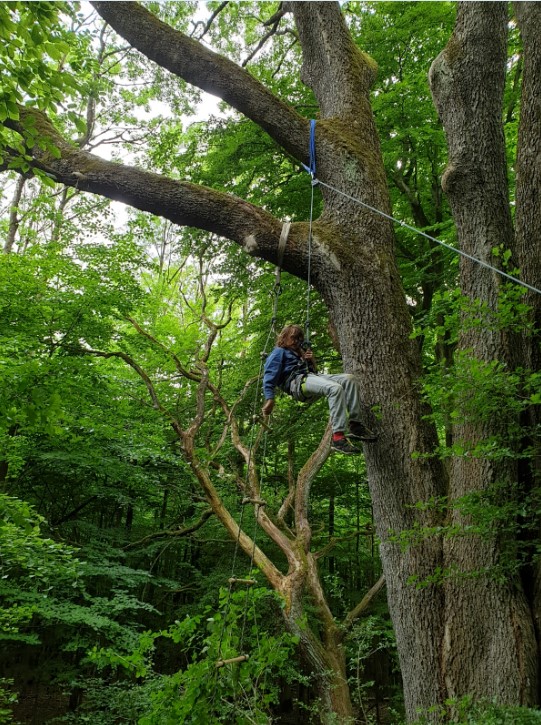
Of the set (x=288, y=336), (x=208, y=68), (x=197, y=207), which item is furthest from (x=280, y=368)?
(x=208, y=68)

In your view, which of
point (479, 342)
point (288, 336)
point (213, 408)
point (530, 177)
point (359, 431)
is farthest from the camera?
point (213, 408)

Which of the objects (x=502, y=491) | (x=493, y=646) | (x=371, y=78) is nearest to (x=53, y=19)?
(x=371, y=78)

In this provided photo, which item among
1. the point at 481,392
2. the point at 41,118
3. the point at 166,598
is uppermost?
the point at 41,118

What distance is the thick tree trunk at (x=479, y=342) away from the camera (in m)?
2.62

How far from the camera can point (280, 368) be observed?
381 cm

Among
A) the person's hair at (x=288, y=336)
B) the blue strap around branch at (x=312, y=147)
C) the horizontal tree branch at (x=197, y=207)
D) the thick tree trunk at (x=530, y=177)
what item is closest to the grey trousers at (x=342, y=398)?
the person's hair at (x=288, y=336)

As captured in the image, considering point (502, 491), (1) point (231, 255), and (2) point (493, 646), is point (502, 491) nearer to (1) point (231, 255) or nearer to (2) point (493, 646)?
(2) point (493, 646)

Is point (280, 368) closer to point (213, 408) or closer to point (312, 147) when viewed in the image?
point (312, 147)

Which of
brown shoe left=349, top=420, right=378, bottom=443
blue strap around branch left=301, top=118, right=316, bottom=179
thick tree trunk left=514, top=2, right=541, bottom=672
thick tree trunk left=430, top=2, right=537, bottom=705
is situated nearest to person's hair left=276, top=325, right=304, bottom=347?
brown shoe left=349, top=420, right=378, bottom=443

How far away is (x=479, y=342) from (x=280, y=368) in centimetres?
140

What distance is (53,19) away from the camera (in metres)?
2.60

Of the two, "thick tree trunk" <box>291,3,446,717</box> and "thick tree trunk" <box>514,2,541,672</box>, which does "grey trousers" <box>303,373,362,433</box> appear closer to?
"thick tree trunk" <box>291,3,446,717</box>

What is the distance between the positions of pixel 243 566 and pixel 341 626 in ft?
10.9

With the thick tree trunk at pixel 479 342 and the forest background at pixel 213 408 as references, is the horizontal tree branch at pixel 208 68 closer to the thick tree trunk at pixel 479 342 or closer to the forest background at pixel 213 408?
the forest background at pixel 213 408
